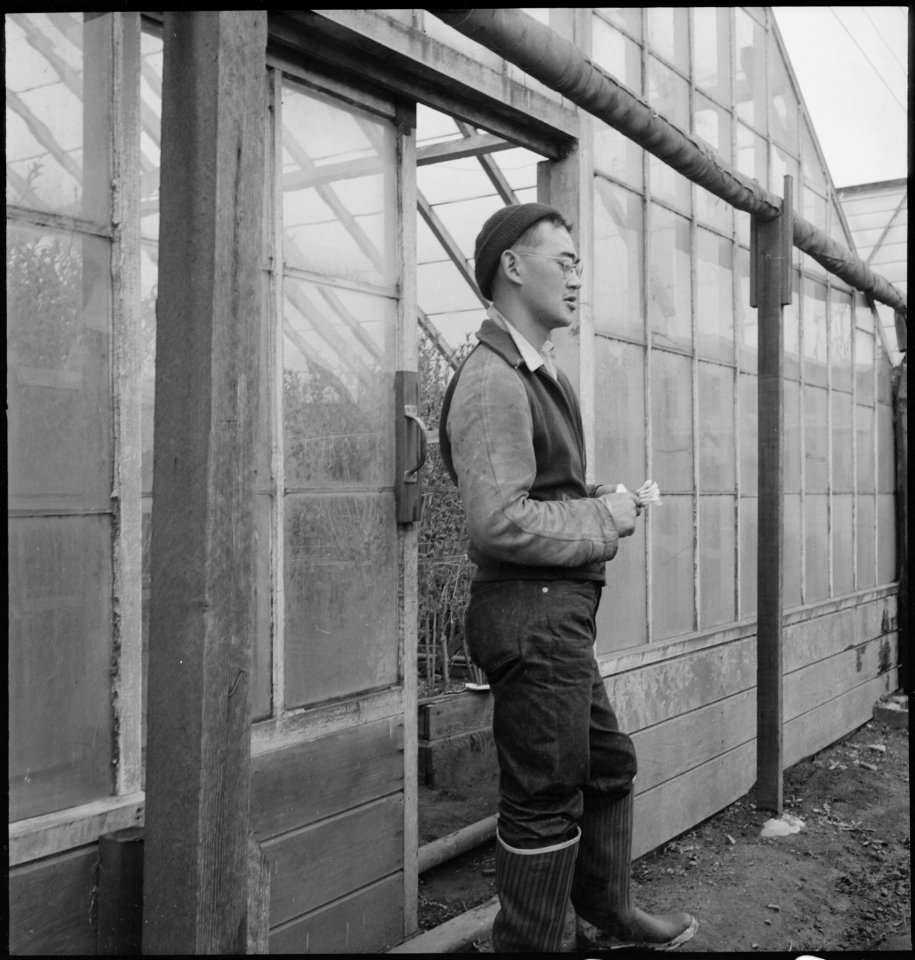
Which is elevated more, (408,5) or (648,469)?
(408,5)

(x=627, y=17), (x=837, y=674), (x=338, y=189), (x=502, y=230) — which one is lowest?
(x=837, y=674)

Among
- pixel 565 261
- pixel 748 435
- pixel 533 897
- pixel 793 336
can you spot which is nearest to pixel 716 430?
pixel 748 435

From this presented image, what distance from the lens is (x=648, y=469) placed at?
4.26 metres

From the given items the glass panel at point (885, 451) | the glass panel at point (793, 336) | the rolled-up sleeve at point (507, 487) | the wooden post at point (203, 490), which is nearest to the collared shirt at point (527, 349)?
the rolled-up sleeve at point (507, 487)

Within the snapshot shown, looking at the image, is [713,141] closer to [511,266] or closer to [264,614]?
[511,266]

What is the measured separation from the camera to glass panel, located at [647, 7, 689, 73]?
4.35 metres

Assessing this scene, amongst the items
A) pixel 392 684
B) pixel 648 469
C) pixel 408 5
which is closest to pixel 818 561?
pixel 648 469

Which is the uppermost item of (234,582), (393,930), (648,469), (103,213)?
(103,213)

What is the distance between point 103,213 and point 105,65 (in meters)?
0.29

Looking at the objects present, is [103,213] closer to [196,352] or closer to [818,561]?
[196,352]

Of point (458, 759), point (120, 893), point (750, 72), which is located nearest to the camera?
point (120, 893)

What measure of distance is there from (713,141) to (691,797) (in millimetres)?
3017

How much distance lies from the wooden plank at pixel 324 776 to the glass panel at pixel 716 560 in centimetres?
224

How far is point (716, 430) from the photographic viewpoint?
191 inches
